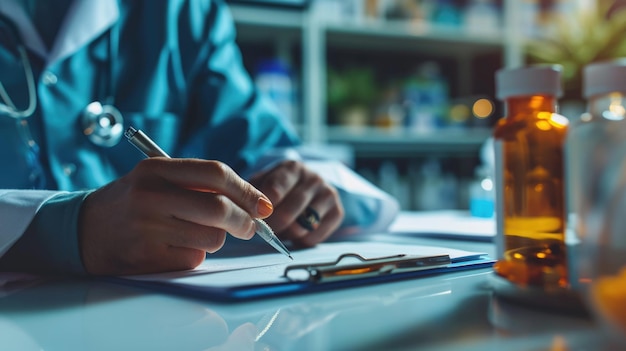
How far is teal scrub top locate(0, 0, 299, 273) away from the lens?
91cm

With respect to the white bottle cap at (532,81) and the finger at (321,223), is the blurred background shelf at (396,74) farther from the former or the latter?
the white bottle cap at (532,81)

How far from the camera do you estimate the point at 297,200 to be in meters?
0.77

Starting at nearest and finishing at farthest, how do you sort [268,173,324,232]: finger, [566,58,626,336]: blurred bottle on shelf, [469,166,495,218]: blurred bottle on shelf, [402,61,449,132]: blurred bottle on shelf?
[566,58,626,336]: blurred bottle on shelf → [268,173,324,232]: finger → [469,166,495,218]: blurred bottle on shelf → [402,61,449,132]: blurred bottle on shelf

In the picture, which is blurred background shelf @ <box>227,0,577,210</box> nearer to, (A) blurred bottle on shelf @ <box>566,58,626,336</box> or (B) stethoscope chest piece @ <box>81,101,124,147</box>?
(B) stethoscope chest piece @ <box>81,101,124,147</box>

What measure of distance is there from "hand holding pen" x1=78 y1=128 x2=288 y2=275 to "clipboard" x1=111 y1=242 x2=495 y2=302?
0.02 meters

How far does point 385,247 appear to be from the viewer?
70cm

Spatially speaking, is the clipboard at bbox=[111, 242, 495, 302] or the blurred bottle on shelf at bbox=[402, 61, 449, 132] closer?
the clipboard at bbox=[111, 242, 495, 302]

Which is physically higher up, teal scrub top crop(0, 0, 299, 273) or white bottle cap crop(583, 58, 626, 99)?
teal scrub top crop(0, 0, 299, 273)

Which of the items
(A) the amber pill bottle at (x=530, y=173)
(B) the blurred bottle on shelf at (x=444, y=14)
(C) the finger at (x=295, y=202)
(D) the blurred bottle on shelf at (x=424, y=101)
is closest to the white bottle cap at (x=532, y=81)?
(A) the amber pill bottle at (x=530, y=173)

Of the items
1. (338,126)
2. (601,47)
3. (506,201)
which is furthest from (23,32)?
(601,47)

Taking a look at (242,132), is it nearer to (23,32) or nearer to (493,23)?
(23,32)

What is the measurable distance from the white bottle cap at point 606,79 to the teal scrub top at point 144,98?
73cm

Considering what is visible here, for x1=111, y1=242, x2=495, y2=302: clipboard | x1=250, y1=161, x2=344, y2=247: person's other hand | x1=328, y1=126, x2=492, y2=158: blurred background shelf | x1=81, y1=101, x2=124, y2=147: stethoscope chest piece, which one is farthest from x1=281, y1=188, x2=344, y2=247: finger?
x1=328, y1=126, x2=492, y2=158: blurred background shelf

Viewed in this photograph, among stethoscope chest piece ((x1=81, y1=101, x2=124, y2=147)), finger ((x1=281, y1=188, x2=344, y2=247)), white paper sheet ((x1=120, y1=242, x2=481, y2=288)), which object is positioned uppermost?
stethoscope chest piece ((x1=81, y1=101, x2=124, y2=147))
